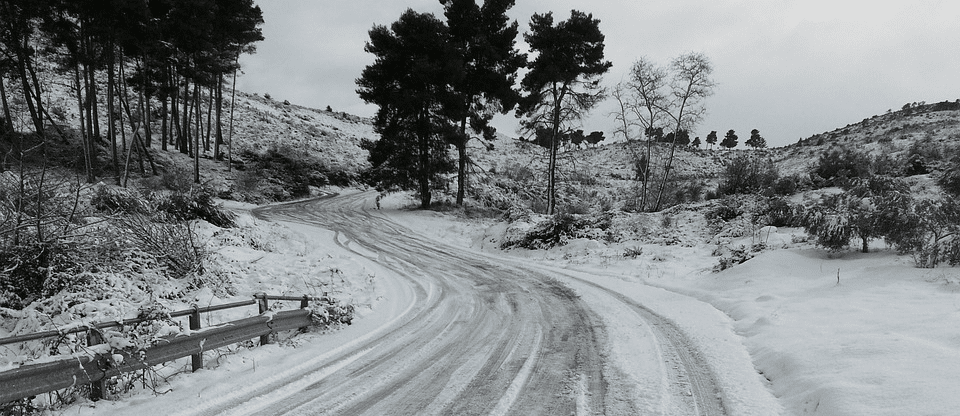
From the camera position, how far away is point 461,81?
23609 millimetres

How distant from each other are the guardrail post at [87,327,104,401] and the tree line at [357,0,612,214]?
19.5 metres

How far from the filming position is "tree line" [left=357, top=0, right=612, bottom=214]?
73.3ft

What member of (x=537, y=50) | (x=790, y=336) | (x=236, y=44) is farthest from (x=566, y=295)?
(x=236, y=44)

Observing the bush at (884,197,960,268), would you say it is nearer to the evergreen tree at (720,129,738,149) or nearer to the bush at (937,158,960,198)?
the bush at (937,158,960,198)

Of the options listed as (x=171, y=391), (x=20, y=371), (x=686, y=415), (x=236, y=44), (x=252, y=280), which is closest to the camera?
(x=20, y=371)

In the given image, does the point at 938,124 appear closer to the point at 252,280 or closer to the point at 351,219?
the point at 351,219

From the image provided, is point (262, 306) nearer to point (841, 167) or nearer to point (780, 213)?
point (780, 213)

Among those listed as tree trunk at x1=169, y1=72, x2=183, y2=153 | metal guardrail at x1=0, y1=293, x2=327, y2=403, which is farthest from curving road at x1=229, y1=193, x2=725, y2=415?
tree trunk at x1=169, y1=72, x2=183, y2=153

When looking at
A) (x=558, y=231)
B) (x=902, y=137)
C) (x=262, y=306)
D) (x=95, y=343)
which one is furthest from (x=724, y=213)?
(x=902, y=137)

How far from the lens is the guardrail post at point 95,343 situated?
4.32 m

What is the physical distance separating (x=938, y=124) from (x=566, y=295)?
37778mm

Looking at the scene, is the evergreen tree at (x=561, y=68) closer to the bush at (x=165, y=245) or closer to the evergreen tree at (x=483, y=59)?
the evergreen tree at (x=483, y=59)

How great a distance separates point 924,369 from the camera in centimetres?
417

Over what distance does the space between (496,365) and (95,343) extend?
4.46 meters
